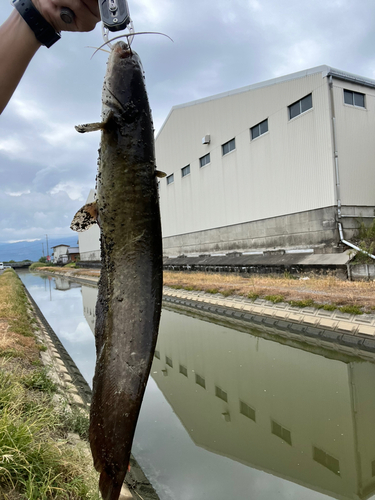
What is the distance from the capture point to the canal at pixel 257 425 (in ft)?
14.3

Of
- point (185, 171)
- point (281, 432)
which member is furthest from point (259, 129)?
point (281, 432)

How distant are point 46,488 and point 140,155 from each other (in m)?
2.68

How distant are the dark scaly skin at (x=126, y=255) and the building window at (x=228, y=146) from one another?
20310 mm

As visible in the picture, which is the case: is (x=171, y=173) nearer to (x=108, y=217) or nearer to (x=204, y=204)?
(x=204, y=204)

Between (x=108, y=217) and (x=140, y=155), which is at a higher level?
(x=140, y=155)

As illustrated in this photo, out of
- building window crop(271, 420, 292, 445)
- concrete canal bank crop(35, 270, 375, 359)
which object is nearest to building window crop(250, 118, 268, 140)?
concrete canal bank crop(35, 270, 375, 359)

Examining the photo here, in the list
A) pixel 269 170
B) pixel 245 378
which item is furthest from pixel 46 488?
pixel 269 170

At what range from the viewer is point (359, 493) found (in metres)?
4.18

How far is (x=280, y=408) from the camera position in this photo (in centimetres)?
605

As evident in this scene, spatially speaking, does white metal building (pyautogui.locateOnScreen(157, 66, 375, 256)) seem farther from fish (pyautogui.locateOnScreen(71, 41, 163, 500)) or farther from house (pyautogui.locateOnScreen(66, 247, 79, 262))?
house (pyautogui.locateOnScreen(66, 247, 79, 262))

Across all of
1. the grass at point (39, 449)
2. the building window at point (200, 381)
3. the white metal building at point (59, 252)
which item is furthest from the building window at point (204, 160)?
the white metal building at point (59, 252)

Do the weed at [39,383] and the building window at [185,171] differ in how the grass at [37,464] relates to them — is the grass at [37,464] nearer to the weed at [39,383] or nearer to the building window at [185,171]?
the weed at [39,383]

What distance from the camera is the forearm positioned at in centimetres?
147

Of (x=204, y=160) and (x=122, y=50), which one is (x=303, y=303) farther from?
(x=204, y=160)
